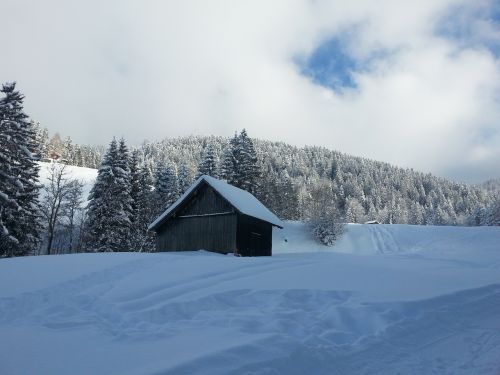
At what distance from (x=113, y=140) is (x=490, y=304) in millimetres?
36440

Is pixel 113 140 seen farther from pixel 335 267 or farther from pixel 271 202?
pixel 335 267

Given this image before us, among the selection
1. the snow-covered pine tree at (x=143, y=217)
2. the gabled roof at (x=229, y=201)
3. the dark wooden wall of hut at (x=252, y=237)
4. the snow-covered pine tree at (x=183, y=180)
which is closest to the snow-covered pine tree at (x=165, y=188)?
the snow-covered pine tree at (x=143, y=217)

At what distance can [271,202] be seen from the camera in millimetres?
56344

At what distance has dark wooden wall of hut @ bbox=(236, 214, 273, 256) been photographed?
2658cm

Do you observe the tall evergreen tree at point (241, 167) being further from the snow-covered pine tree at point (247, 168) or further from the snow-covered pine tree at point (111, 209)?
the snow-covered pine tree at point (111, 209)

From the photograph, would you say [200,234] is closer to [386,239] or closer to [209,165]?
[209,165]

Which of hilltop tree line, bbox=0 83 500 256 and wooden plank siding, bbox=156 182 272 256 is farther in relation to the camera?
hilltop tree line, bbox=0 83 500 256

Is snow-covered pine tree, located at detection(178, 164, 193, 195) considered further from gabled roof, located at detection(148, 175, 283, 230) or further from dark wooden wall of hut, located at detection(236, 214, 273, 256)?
dark wooden wall of hut, located at detection(236, 214, 273, 256)

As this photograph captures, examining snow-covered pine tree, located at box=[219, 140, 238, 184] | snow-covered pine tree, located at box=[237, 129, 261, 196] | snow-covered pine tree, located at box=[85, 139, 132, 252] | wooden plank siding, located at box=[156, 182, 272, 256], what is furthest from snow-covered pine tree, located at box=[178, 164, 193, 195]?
wooden plank siding, located at box=[156, 182, 272, 256]

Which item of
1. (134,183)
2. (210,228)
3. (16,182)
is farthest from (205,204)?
(134,183)

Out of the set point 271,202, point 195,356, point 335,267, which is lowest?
point 195,356

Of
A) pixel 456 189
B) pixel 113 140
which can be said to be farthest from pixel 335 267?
pixel 456 189

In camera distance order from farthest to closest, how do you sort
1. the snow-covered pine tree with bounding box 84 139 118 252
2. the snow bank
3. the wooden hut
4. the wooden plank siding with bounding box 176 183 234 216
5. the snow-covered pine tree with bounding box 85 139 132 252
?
the snow bank
the snow-covered pine tree with bounding box 85 139 132 252
the snow-covered pine tree with bounding box 84 139 118 252
the wooden plank siding with bounding box 176 183 234 216
the wooden hut

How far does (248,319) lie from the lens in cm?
801
